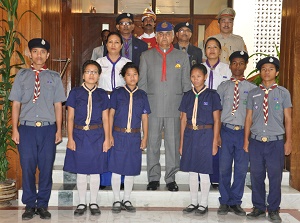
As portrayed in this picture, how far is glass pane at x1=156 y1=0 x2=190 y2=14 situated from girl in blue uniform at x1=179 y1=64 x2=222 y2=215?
382 centimetres

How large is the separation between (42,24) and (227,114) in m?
2.26

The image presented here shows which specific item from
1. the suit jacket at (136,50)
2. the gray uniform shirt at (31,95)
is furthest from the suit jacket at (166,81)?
the gray uniform shirt at (31,95)

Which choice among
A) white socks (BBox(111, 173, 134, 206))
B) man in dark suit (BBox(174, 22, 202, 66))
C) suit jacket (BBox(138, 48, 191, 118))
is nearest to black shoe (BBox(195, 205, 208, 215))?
white socks (BBox(111, 173, 134, 206))

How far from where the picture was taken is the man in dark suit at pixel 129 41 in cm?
516

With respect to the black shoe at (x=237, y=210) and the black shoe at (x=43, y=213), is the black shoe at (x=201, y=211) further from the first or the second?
the black shoe at (x=43, y=213)

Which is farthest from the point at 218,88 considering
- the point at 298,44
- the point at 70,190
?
the point at 70,190

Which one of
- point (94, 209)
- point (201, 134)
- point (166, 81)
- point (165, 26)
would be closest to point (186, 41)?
point (165, 26)

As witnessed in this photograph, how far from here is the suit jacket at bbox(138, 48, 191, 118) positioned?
485 cm

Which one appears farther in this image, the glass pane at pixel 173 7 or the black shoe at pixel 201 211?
the glass pane at pixel 173 7

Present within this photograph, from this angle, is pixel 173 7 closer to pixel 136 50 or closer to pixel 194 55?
pixel 194 55

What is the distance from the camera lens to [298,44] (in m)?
5.22

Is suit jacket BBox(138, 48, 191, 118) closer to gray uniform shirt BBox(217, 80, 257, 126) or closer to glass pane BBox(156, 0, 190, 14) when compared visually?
gray uniform shirt BBox(217, 80, 257, 126)

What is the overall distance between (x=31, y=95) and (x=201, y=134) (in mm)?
1640

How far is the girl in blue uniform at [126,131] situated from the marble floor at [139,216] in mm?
130
